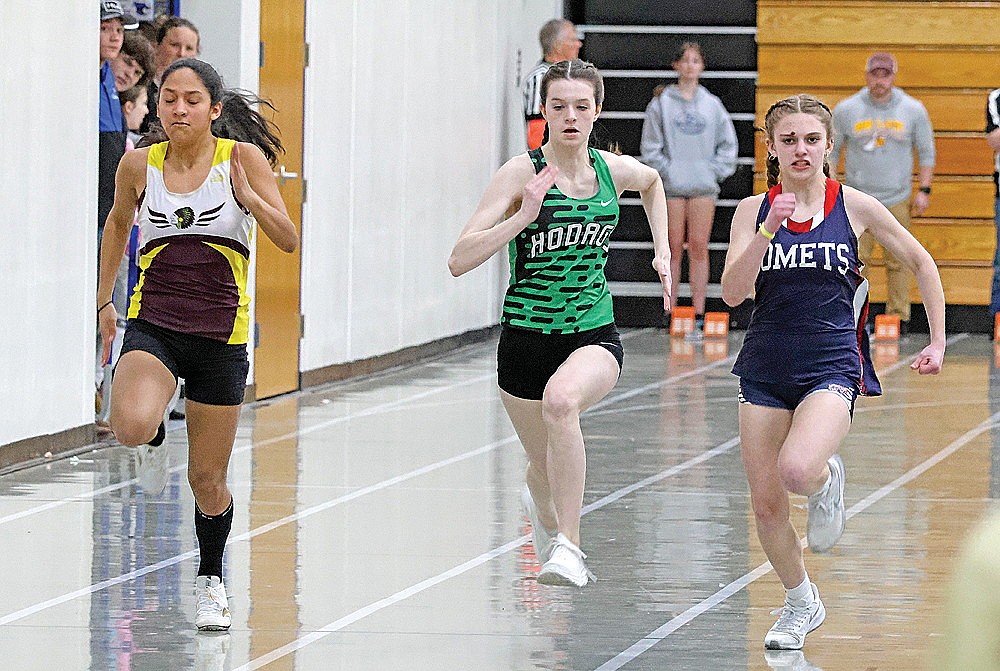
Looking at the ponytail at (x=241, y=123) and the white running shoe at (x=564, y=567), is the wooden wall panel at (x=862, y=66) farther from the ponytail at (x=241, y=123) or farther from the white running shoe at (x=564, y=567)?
the white running shoe at (x=564, y=567)

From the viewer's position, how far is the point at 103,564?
6.77m

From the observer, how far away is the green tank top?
5715 mm

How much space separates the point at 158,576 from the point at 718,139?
1228 centimetres

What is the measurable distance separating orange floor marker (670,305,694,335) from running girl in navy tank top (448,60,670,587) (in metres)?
12.1

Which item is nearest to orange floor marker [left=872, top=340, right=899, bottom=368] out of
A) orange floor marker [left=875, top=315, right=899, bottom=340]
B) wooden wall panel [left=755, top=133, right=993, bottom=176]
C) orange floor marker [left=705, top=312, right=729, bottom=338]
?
orange floor marker [left=875, top=315, right=899, bottom=340]

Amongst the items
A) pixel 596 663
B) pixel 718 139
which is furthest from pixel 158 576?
pixel 718 139

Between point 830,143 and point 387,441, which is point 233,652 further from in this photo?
point 387,441

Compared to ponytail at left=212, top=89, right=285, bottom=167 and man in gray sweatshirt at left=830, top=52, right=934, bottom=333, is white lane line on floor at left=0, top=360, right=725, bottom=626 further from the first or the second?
man in gray sweatshirt at left=830, top=52, right=934, bottom=333

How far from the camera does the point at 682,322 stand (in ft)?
58.7

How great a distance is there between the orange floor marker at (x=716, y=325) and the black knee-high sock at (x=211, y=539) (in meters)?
12.3

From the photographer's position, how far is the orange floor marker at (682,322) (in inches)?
705

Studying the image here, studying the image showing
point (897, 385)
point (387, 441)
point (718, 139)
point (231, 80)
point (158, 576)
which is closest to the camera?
point (158, 576)

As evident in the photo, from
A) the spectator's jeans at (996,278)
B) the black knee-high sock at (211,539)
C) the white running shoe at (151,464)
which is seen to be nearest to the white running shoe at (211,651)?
the black knee-high sock at (211,539)

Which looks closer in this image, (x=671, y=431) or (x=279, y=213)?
(x=279, y=213)
